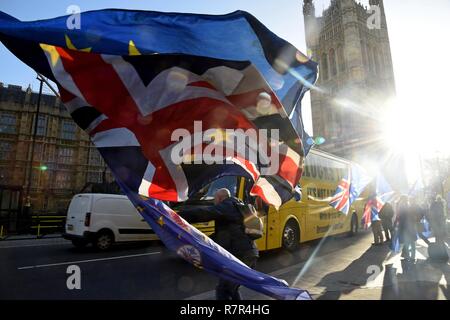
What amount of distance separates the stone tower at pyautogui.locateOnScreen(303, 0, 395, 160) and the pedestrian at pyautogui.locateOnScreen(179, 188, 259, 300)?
2052 inches

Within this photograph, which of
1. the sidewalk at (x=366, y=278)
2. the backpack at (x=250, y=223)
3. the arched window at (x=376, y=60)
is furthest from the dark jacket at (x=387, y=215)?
the arched window at (x=376, y=60)

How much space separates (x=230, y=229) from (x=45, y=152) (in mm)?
50649

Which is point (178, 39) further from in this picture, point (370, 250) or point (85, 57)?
point (370, 250)

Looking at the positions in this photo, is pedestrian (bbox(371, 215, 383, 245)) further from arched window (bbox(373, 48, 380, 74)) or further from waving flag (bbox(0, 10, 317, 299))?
arched window (bbox(373, 48, 380, 74))

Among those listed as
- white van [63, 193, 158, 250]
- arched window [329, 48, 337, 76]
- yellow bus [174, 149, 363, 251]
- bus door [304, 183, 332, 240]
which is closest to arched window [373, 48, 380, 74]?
arched window [329, 48, 337, 76]

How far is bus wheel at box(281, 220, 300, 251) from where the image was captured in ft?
30.9

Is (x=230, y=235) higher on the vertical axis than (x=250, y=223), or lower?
lower

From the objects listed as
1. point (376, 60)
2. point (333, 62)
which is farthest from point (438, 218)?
point (376, 60)

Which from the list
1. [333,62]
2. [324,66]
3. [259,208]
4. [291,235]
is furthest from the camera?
[324,66]

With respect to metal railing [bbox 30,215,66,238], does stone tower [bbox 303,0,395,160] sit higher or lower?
higher

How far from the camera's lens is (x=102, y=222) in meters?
10.8

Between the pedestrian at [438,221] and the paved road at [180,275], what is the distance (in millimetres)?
842

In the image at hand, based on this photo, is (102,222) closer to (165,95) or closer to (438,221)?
(165,95)

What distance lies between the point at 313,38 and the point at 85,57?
220 ft
